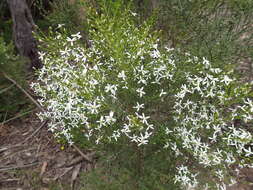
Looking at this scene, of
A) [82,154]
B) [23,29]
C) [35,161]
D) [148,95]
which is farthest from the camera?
[23,29]

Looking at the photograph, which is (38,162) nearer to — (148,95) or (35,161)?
(35,161)

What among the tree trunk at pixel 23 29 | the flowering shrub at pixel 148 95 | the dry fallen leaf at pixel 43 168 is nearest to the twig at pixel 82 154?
the dry fallen leaf at pixel 43 168

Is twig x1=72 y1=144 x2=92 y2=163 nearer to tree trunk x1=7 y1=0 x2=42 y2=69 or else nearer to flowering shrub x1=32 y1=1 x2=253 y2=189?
flowering shrub x1=32 y1=1 x2=253 y2=189

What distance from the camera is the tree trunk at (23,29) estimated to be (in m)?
4.41

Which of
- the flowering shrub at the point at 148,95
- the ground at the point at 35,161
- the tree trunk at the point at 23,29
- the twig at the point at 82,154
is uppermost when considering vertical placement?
the flowering shrub at the point at 148,95

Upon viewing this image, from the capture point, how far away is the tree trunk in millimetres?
4406

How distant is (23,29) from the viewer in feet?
15.0

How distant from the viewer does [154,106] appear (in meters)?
2.39

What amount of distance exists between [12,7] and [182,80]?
3.46 m

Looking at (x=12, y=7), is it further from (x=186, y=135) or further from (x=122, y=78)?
(x=186, y=135)

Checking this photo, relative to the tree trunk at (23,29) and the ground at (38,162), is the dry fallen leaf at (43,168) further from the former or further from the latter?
the tree trunk at (23,29)

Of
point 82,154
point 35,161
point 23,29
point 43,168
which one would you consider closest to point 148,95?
point 82,154

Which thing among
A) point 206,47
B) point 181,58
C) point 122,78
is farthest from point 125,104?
point 206,47

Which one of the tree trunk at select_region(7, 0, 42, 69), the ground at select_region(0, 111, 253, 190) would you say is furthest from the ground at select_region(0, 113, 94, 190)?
the tree trunk at select_region(7, 0, 42, 69)
